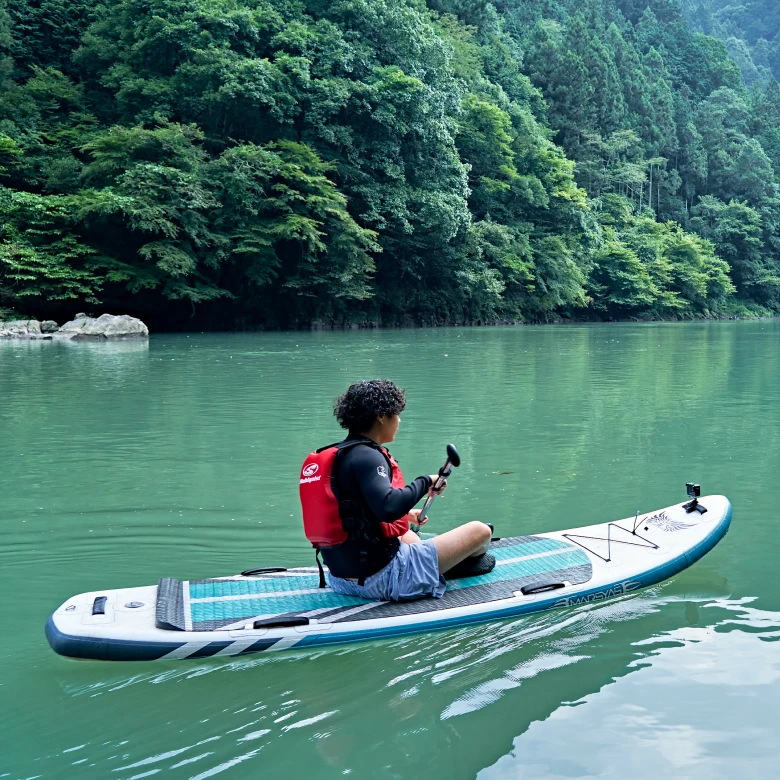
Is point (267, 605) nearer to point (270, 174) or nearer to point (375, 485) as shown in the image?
point (375, 485)

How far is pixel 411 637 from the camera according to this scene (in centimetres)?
370

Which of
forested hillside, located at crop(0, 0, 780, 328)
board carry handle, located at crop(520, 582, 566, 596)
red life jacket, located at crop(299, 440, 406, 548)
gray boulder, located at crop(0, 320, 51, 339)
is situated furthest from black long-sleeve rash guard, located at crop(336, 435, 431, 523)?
forested hillside, located at crop(0, 0, 780, 328)

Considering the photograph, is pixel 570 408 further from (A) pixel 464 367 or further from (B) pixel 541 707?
(B) pixel 541 707

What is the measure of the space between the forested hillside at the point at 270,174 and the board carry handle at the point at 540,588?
22.5 meters

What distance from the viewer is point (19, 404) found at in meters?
10.3

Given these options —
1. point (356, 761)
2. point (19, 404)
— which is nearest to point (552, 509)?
point (356, 761)

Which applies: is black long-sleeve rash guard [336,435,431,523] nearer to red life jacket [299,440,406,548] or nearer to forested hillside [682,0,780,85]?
red life jacket [299,440,406,548]

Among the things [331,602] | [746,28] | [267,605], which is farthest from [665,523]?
[746,28]

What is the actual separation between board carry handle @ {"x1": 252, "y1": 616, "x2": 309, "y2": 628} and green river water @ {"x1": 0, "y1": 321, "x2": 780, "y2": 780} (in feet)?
0.47

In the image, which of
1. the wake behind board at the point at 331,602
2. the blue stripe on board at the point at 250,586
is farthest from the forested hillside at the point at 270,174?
the wake behind board at the point at 331,602

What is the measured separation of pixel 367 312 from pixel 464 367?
17.8 metres

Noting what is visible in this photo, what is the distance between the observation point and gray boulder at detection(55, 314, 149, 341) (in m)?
23.4

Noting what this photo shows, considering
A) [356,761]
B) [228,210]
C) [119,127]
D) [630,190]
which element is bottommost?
[356,761]

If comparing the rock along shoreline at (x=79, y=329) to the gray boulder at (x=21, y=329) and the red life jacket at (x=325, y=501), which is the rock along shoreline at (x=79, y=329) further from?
the red life jacket at (x=325, y=501)
